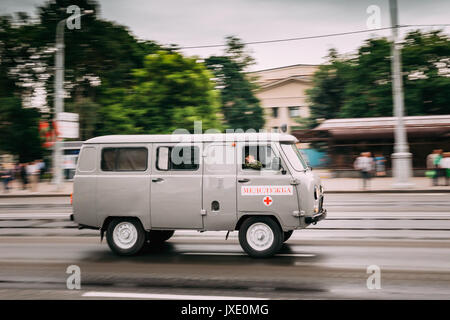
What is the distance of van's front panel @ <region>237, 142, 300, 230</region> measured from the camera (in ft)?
24.2

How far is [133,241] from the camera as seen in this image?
26.2ft

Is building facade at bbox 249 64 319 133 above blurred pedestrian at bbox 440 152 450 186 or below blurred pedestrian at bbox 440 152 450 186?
above

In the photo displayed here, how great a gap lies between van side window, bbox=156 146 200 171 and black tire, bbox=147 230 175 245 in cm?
149

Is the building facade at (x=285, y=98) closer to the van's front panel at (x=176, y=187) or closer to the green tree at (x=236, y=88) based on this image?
the green tree at (x=236, y=88)

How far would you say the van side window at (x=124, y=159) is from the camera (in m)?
8.02

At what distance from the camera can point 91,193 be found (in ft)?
26.6

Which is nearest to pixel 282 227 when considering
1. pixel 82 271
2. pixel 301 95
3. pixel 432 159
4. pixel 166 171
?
pixel 166 171

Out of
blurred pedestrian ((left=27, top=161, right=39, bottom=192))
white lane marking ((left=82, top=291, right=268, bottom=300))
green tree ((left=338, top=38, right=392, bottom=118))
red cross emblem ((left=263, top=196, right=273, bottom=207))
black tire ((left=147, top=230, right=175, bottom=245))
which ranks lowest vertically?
white lane marking ((left=82, top=291, right=268, bottom=300))

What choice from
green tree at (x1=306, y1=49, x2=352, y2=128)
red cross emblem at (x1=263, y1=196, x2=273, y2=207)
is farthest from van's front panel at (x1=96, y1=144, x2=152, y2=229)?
green tree at (x1=306, y1=49, x2=352, y2=128)

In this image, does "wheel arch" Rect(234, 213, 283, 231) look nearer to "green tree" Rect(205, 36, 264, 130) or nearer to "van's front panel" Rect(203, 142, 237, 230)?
"van's front panel" Rect(203, 142, 237, 230)

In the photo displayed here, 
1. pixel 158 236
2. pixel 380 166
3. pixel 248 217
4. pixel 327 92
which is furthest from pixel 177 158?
Result: pixel 327 92

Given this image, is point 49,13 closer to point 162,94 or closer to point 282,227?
point 162,94

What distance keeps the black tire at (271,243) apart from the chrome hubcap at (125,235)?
2026 millimetres

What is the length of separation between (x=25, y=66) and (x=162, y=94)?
1134 centimetres
